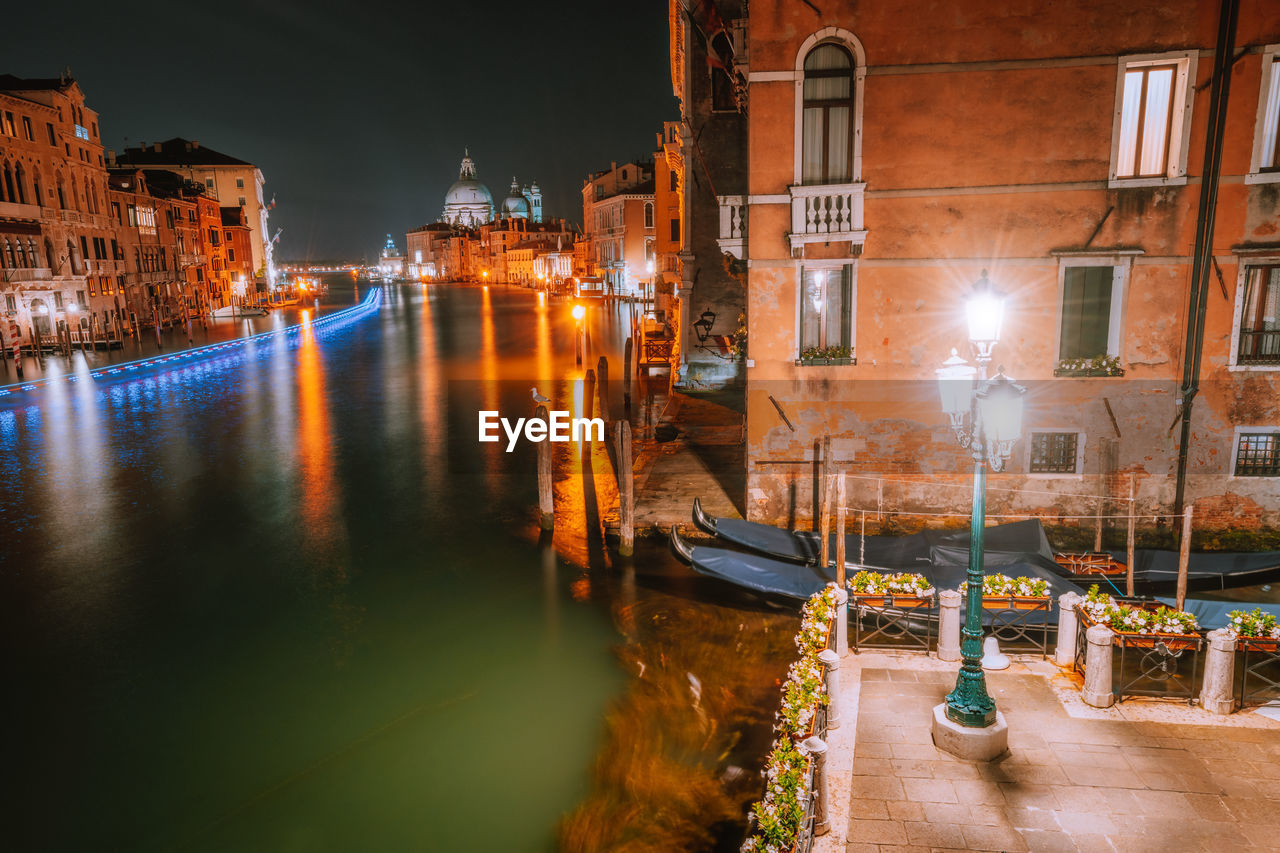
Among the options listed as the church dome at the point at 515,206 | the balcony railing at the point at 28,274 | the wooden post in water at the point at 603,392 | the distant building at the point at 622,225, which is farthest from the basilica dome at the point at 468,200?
the wooden post in water at the point at 603,392

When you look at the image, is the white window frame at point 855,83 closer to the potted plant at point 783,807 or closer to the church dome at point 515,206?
the potted plant at point 783,807

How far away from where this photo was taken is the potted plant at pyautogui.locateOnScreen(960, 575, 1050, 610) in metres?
9.00

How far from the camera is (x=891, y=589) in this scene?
9.29 metres

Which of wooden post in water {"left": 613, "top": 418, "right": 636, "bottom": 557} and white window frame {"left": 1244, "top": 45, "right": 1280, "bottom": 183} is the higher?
white window frame {"left": 1244, "top": 45, "right": 1280, "bottom": 183}

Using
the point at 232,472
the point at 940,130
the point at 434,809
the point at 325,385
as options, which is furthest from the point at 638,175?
the point at 434,809

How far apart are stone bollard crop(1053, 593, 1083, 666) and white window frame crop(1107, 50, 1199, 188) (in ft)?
22.0

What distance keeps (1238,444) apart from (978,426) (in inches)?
346

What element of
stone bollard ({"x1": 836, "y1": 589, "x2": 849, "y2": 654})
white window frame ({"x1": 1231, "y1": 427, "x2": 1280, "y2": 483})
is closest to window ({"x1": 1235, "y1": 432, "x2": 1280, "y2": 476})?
white window frame ({"x1": 1231, "y1": 427, "x2": 1280, "y2": 483})

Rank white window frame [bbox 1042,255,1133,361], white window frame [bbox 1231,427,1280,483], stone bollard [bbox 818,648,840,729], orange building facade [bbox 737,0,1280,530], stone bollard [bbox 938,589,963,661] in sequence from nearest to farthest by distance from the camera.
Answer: stone bollard [bbox 818,648,840,729]
stone bollard [bbox 938,589,963,661]
orange building facade [bbox 737,0,1280,530]
white window frame [bbox 1042,255,1133,361]
white window frame [bbox 1231,427,1280,483]

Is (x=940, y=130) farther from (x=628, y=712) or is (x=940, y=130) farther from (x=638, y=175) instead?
(x=638, y=175)

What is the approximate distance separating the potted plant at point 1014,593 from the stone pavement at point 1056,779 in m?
1.26

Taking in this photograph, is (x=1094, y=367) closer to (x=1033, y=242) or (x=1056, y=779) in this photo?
(x=1033, y=242)

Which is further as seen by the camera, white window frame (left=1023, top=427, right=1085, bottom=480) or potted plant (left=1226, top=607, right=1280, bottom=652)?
white window frame (left=1023, top=427, right=1085, bottom=480)

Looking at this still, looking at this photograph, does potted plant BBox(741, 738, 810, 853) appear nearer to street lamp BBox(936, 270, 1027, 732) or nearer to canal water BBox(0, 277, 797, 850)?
street lamp BBox(936, 270, 1027, 732)
